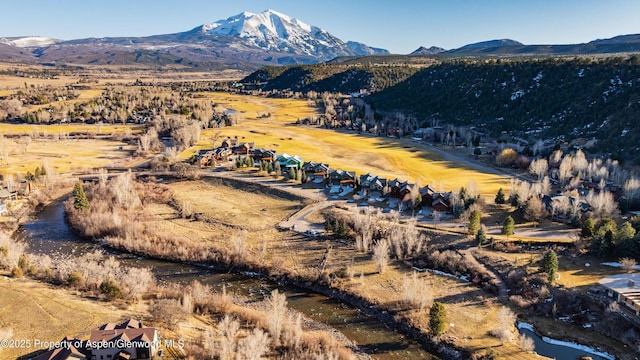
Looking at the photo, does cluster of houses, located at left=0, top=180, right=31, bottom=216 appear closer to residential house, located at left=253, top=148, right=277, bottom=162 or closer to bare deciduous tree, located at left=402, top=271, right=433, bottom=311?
residential house, located at left=253, top=148, right=277, bottom=162

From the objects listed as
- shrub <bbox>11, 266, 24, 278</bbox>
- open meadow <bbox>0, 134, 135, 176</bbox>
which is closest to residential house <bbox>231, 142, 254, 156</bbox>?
open meadow <bbox>0, 134, 135, 176</bbox>

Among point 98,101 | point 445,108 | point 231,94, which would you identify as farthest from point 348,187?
A: point 231,94

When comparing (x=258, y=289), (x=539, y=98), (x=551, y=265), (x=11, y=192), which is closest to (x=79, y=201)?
(x=11, y=192)

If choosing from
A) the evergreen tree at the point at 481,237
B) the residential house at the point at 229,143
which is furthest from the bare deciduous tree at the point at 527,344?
the residential house at the point at 229,143

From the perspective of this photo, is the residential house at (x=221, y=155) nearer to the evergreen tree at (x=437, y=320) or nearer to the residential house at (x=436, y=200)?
the residential house at (x=436, y=200)

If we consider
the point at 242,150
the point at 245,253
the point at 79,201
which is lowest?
the point at 245,253

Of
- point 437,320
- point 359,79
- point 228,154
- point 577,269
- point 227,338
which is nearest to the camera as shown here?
point 227,338

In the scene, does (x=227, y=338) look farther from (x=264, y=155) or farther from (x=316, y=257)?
(x=264, y=155)
